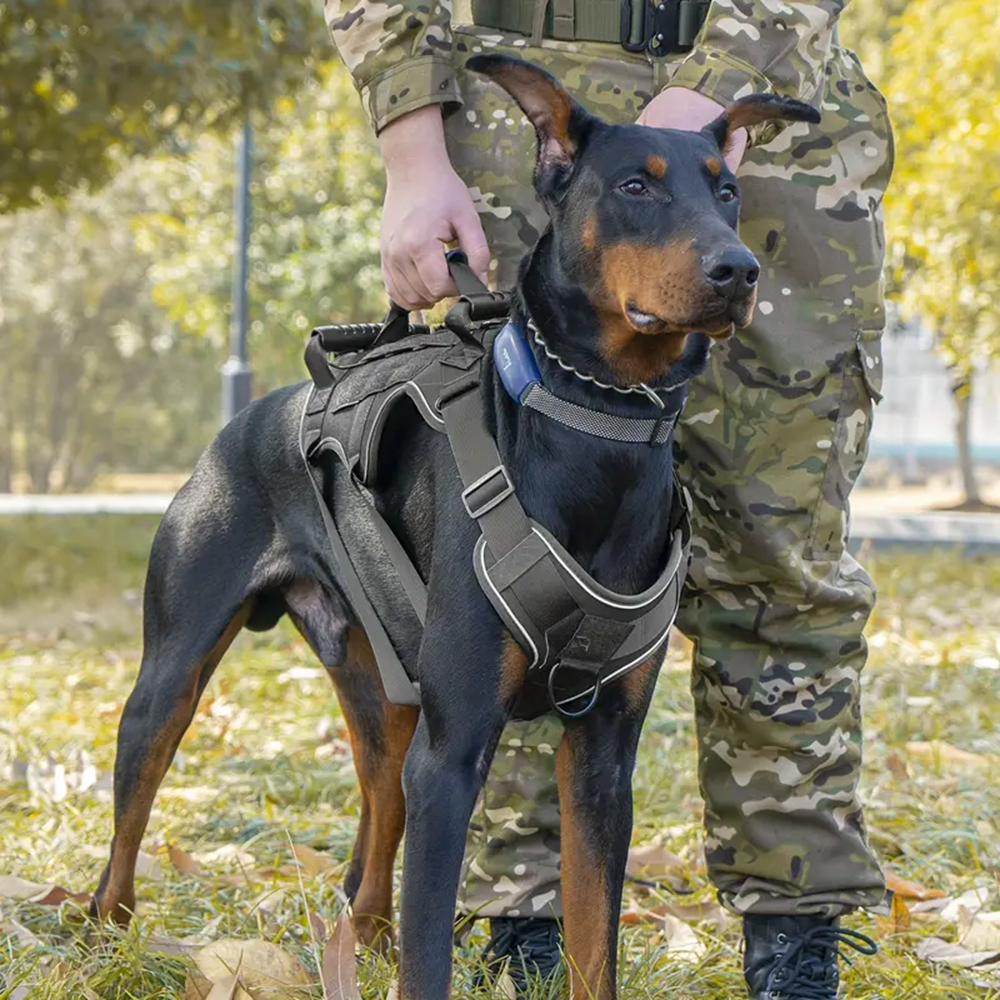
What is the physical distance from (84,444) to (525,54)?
38.3 metres

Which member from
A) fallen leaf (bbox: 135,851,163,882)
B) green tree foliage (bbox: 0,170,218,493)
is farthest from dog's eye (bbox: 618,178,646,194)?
green tree foliage (bbox: 0,170,218,493)

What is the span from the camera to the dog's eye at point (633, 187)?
7.48 feet

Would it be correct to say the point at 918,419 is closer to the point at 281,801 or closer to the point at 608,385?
the point at 281,801

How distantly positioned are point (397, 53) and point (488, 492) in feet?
2.98

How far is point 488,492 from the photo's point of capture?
2314 millimetres

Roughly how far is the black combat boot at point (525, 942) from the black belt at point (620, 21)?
5.71 ft

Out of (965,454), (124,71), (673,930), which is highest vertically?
(124,71)

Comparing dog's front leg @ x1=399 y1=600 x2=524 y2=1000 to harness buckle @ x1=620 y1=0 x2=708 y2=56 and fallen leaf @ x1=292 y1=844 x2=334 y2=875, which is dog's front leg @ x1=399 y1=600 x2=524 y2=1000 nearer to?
harness buckle @ x1=620 y1=0 x2=708 y2=56

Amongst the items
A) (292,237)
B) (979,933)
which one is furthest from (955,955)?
(292,237)

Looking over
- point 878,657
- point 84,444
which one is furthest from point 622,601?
point 84,444

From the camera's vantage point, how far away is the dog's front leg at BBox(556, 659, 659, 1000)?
245cm

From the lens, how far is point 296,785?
14.6 ft

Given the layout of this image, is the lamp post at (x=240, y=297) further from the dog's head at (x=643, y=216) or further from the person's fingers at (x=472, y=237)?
the dog's head at (x=643, y=216)

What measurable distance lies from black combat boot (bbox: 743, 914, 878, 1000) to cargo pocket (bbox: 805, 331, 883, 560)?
736mm
